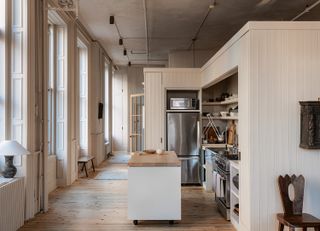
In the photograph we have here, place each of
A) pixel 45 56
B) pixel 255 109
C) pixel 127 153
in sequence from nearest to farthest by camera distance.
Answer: pixel 255 109 < pixel 45 56 < pixel 127 153

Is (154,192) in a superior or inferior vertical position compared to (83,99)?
inferior

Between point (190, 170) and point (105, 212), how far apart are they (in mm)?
2498

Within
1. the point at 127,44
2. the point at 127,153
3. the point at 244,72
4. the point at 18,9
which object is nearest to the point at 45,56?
the point at 18,9

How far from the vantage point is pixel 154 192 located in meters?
4.33

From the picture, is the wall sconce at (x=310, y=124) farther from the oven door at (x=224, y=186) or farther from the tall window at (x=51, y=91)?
the tall window at (x=51, y=91)

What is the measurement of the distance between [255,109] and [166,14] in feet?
11.9

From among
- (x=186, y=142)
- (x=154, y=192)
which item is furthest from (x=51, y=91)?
(x=154, y=192)

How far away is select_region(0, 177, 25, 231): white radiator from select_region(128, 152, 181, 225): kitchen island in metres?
1.39

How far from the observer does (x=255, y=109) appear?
3613 mm

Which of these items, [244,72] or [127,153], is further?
[127,153]

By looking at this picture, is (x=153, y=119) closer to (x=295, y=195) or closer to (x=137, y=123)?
(x=295, y=195)

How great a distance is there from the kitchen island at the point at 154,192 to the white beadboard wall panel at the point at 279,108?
1152 millimetres

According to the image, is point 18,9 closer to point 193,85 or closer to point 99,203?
point 99,203

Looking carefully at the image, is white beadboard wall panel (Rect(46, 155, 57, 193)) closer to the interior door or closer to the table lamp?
the table lamp
